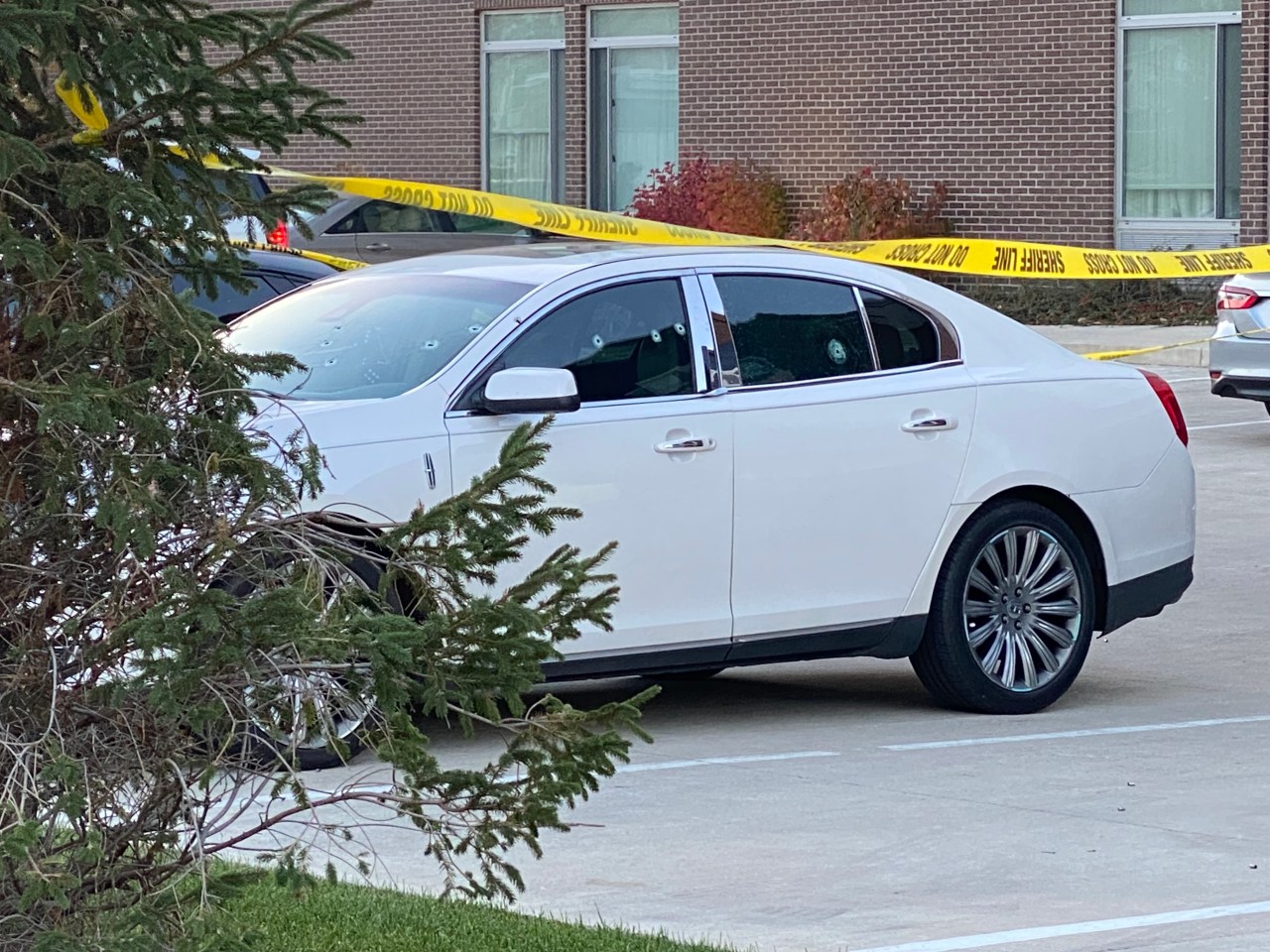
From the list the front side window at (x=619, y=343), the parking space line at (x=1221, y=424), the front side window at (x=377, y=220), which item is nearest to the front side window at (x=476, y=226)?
the front side window at (x=377, y=220)

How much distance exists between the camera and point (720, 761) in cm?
765

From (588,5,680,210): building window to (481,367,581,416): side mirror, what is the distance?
21.2 metres

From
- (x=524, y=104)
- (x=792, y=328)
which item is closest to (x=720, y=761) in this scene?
(x=792, y=328)

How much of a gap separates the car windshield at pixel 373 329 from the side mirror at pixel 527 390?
0.27 m

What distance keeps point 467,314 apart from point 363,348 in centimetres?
38

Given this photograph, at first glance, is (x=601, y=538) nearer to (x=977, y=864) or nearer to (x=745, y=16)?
(x=977, y=864)

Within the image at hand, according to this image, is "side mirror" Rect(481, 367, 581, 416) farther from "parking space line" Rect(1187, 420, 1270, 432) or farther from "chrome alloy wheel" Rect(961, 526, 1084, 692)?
"parking space line" Rect(1187, 420, 1270, 432)

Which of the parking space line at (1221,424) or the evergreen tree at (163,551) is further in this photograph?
the parking space line at (1221,424)

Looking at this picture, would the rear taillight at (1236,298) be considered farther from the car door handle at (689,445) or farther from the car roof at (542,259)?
the car door handle at (689,445)

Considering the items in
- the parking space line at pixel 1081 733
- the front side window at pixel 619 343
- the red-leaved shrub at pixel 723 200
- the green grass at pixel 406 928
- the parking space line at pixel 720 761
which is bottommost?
the parking space line at pixel 1081 733

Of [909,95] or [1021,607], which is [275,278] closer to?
[1021,607]

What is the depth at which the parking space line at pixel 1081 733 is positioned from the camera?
791cm

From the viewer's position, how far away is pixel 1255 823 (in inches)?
264

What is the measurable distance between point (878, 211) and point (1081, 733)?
18044 millimetres
